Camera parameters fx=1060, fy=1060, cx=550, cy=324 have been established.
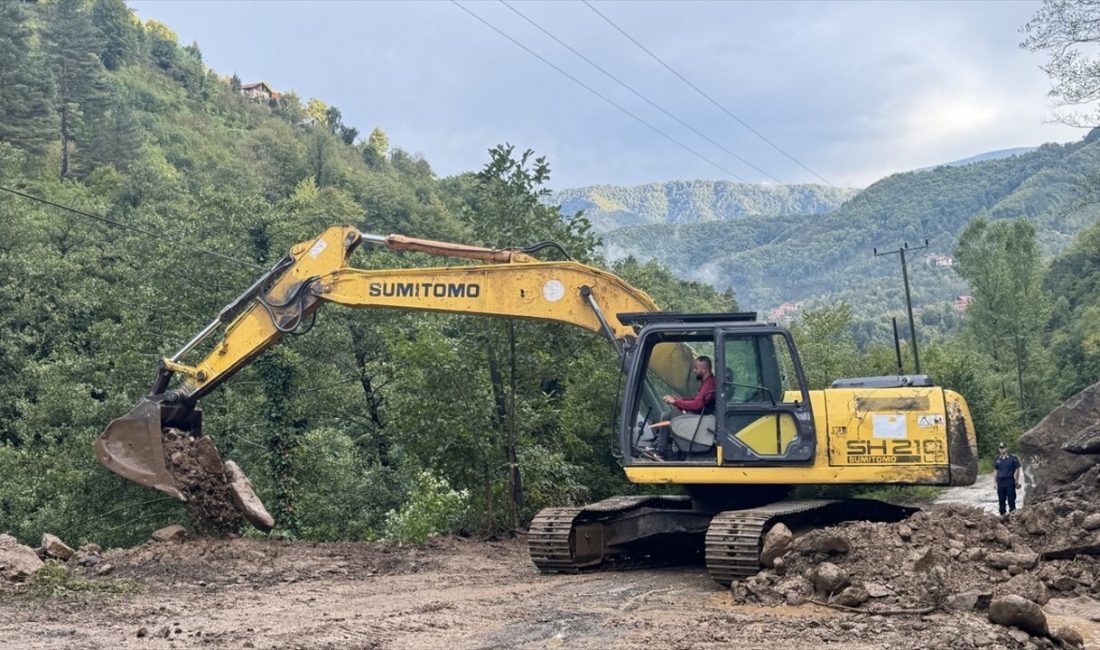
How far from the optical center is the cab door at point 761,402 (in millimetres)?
9992

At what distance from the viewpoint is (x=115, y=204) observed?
4675cm

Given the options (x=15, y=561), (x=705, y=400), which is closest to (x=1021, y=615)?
(x=705, y=400)

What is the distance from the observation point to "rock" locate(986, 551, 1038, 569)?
8648 mm

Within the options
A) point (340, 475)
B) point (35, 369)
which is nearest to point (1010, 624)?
point (340, 475)

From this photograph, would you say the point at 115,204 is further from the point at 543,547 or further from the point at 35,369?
the point at 543,547

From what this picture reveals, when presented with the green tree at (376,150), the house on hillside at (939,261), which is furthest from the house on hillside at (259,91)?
the house on hillside at (939,261)

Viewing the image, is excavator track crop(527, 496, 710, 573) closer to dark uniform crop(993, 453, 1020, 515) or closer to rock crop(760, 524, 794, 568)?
rock crop(760, 524, 794, 568)

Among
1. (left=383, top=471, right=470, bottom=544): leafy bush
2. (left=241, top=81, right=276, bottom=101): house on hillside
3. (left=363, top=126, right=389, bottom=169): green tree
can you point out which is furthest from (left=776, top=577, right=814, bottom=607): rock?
(left=241, top=81, right=276, bottom=101): house on hillside

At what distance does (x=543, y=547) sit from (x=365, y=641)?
3.60 metres

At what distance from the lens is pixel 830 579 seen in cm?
807

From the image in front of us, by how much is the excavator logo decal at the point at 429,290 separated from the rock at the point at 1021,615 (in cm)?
637

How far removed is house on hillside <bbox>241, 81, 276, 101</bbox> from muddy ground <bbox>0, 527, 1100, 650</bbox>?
140708mm

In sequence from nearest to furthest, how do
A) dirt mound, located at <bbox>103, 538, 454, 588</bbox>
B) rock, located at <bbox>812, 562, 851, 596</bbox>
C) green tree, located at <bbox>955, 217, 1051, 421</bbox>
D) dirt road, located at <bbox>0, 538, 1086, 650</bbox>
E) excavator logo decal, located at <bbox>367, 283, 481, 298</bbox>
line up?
dirt road, located at <bbox>0, 538, 1086, 650</bbox> < rock, located at <bbox>812, 562, 851, 596</bbox> < dirt mound, located at <bbox>103, 538, 454, 588</bbox> < excavator logo decal, located at <bbox>367, 283, 481, 298</bbox> < green tree, located at <bbox>955, 217, 1051, 421</bbox>

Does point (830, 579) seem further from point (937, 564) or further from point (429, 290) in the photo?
point (429, 290)
